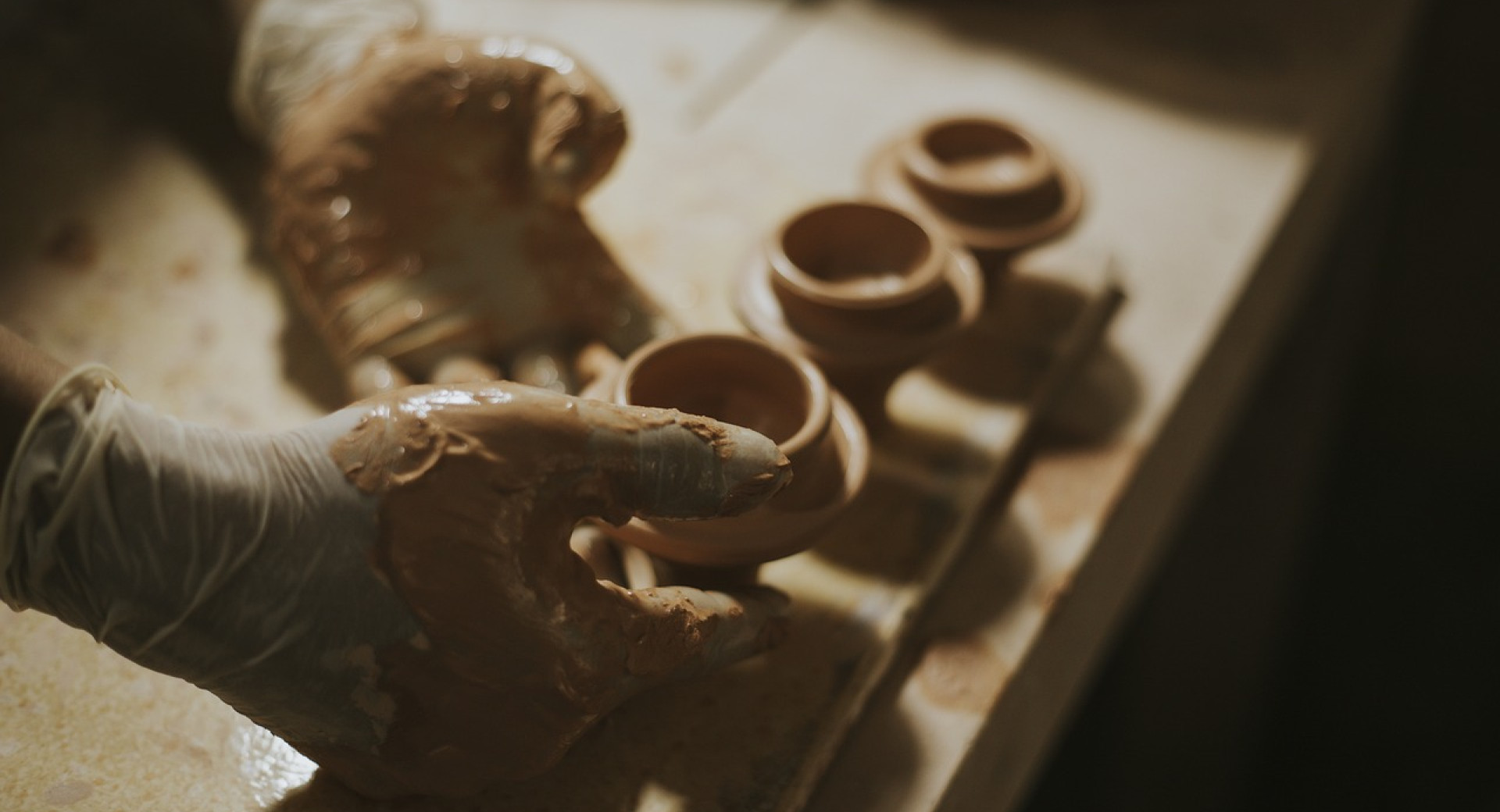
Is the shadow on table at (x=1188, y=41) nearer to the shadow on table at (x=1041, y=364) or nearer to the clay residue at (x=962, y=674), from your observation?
the shadow on table at (x=1041, y=364)

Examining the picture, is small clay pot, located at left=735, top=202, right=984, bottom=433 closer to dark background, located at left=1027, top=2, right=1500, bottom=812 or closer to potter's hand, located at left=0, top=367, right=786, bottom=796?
potter's hand, located at left=0, top=367, right=786, bottom=796

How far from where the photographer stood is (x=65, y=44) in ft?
7.95

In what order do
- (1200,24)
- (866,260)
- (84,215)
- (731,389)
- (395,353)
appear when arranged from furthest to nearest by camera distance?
(1200,24), (84,215), (866,260), (395,353), (731,389)

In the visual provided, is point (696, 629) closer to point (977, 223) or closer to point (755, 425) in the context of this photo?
point (755, 425)

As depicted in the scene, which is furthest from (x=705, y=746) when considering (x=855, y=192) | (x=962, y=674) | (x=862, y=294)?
(x=855, y=192)

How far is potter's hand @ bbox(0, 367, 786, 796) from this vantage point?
111 centimetres

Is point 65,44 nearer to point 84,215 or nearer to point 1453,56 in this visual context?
point 84,215

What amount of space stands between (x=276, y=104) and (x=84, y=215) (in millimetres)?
449

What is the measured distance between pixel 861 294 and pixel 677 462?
565 mm

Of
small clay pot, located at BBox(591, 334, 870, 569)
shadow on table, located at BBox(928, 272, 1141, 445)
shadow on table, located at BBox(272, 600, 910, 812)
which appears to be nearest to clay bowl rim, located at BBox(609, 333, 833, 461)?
small clay pot, located at BBox(591, 334, 870, 569)

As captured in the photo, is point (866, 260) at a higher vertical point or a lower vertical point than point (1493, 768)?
higher

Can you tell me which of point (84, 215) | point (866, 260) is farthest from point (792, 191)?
point (84, 215)

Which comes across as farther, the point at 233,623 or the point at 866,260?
the point at 866,260

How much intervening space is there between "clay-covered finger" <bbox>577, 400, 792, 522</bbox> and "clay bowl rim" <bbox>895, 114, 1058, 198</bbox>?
2.81 feet
